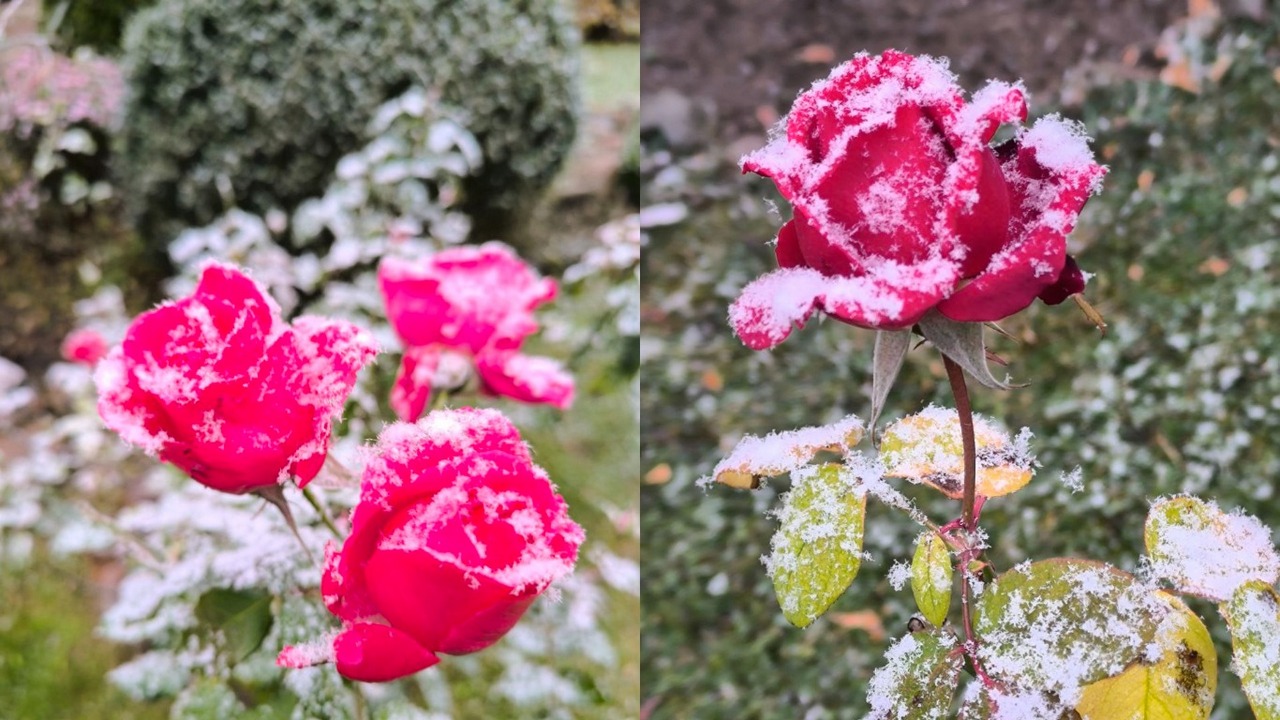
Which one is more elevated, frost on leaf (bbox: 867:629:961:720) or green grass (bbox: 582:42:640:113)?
frost on leaf (bbox: 867:629:961:720)

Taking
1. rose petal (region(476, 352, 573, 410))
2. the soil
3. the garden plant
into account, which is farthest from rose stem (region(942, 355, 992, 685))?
the soil

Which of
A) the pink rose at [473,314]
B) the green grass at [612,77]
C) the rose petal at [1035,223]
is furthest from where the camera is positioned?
the green grass at [612,77]

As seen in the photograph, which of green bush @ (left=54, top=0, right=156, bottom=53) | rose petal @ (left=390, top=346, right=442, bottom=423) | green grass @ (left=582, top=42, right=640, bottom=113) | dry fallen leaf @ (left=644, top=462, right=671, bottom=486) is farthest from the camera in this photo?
green grass @ (left=582, top=42, right=640, bottom=113)

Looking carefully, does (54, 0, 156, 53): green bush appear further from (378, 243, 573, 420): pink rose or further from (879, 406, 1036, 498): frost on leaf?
(879, 406, 1036, 498): frost on leaf

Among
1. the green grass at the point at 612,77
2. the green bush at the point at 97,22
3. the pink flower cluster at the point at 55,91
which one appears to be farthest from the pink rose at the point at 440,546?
the green grass at the point at 612,77

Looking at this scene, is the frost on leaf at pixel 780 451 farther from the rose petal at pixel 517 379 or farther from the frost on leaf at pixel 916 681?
the rose petal at pixel 517 379

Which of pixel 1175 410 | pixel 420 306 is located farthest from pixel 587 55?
pixel 420 306
